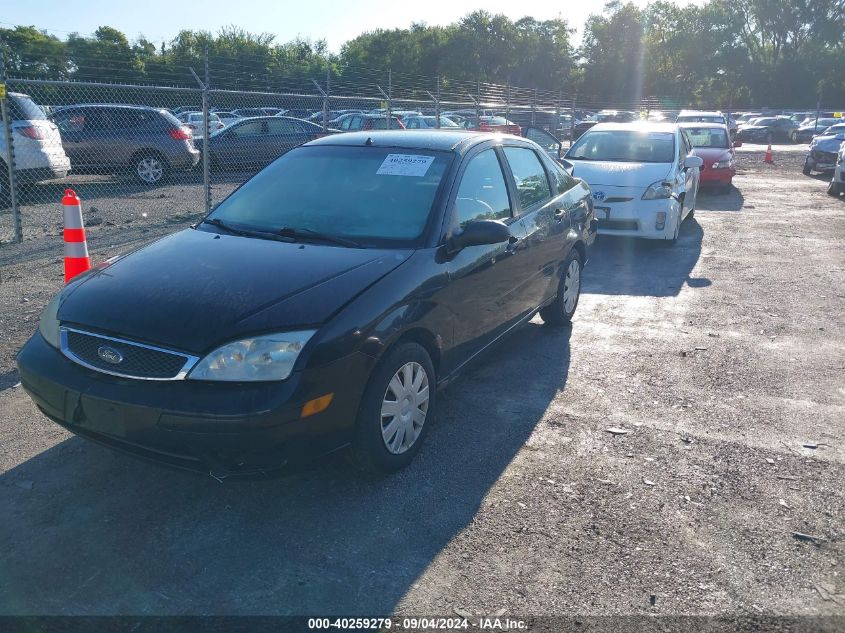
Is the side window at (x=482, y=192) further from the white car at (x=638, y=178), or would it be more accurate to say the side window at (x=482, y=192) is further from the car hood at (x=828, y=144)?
the car hood at (x=828, y=144)

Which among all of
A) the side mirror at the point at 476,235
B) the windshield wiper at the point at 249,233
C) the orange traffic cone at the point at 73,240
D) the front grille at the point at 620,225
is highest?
the side mirror at the point at 476,235

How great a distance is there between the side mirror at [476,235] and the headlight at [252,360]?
127 centimetres

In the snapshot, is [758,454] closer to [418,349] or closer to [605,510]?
[605,510]

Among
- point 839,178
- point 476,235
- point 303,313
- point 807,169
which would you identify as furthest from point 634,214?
point 807,169

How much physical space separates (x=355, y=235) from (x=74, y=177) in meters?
12.0

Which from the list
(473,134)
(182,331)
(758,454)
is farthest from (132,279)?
(758,454)

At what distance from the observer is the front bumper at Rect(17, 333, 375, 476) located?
305 centimetres

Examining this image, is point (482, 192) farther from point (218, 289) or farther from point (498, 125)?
point (498, 125)

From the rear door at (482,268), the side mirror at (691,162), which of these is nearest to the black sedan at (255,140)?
the side mirror at (691,162)

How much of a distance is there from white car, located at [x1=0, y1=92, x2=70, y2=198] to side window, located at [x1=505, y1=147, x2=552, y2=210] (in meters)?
8.51

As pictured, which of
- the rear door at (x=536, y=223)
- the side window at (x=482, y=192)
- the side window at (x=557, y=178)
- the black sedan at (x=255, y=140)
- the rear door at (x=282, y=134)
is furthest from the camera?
the rear door at (x=282, y=134)

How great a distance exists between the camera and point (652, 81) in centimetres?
7931

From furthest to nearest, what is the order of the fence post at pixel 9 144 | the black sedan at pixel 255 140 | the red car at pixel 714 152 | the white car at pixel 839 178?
the black sedan at pixel 255 140
the red car at pixel 714 152
the white car at pixel 839 178
the fence post at pixel 9 144

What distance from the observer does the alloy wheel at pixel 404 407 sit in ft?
12.0
